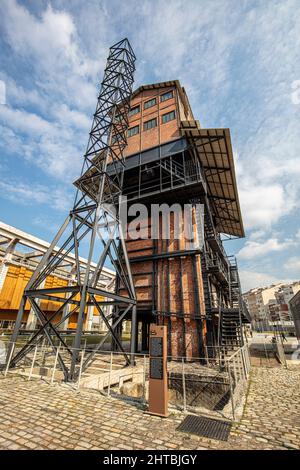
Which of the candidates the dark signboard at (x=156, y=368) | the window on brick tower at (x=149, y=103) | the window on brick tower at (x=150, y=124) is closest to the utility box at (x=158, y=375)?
the dark signboard at (x=156, y=368)

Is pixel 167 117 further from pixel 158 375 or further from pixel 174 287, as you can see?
pixel 158 375

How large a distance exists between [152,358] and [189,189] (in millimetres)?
11392

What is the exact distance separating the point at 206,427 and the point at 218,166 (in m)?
16.7

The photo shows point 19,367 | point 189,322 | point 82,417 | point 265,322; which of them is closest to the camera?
point 82,417

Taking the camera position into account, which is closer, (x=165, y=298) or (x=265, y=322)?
(x=165, y=298)

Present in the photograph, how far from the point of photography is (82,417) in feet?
14.9

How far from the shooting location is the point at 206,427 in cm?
424

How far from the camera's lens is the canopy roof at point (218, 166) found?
1499 cm

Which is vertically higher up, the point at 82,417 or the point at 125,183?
the point at 125,183

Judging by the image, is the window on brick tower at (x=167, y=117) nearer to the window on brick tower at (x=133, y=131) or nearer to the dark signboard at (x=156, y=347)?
the window on brick tower at (x=133, y=131)

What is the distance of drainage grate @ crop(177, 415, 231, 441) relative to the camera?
12.8 ft
